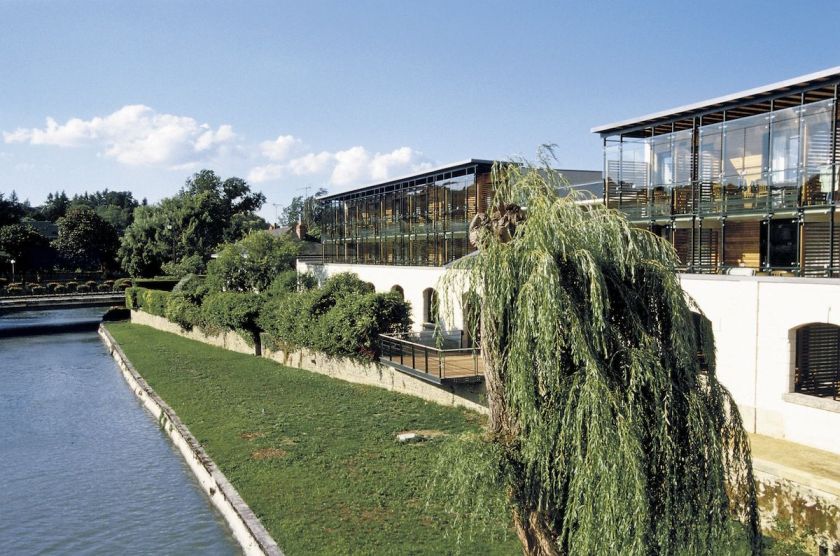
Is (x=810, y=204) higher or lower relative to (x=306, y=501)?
higher

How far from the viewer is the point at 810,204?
15898 millimetres

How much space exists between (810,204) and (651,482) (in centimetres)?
1110

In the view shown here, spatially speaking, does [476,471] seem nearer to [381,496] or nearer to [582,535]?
[582,535]

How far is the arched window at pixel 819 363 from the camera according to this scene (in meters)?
15.1

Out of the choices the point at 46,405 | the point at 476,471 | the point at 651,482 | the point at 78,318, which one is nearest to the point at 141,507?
the point at 476,471

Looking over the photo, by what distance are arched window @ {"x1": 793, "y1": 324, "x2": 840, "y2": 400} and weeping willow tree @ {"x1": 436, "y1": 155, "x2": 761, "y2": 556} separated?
8.01 m

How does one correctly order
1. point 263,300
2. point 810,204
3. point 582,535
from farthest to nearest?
point 263,300 < point 810,204 < point 582,535

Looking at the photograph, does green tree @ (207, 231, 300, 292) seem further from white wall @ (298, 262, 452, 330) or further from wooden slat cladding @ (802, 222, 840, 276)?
wooden slat cladding @ (802, 222, 840, 276)

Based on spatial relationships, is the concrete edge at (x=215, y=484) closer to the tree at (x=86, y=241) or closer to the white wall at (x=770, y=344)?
the white wall at (x=770, y=344)

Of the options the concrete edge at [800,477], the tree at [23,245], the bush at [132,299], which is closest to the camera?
the concrete edge at [800,477]

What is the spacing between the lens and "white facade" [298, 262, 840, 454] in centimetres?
1362

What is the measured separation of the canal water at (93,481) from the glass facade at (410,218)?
46.5 ft

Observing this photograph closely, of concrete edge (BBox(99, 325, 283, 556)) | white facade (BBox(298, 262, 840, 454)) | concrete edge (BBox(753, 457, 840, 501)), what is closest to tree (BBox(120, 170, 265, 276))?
concrete edge (BBox(99, 325, 283, 556))

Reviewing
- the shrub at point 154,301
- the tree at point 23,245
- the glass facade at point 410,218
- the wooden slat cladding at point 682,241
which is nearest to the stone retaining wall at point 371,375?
the wooden slat cladding at point 682,241
